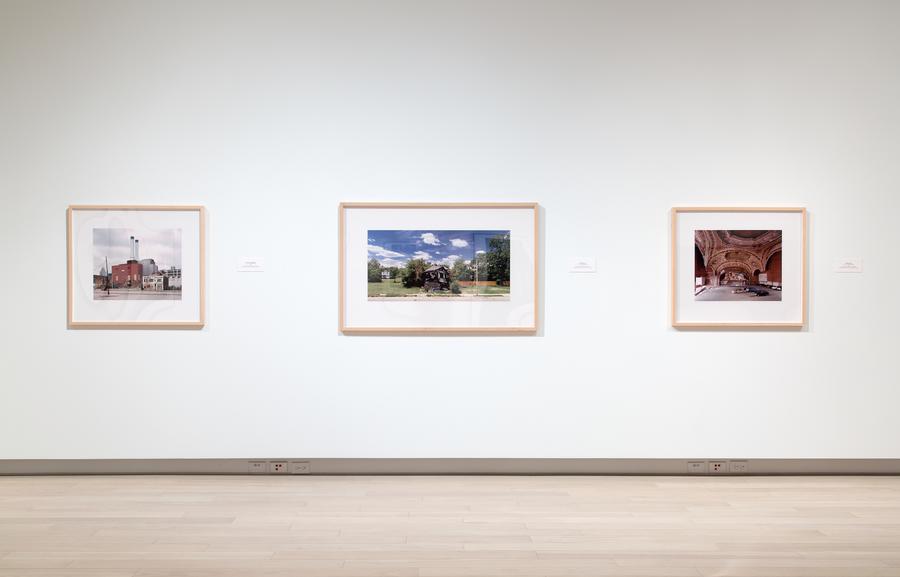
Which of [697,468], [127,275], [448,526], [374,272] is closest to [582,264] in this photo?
[374,272]

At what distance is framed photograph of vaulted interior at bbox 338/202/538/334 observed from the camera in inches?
236

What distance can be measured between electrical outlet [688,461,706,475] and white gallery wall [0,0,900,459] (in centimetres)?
21

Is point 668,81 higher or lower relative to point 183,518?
higher

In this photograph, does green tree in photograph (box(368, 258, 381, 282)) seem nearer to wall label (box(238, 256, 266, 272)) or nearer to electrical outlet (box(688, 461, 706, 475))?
wall label (box(238, 256, 266, 272))

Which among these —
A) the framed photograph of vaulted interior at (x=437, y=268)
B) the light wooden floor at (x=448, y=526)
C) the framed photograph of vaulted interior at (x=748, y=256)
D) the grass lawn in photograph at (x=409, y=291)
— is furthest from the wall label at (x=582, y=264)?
the light wooden floor at (x=448, y=526)

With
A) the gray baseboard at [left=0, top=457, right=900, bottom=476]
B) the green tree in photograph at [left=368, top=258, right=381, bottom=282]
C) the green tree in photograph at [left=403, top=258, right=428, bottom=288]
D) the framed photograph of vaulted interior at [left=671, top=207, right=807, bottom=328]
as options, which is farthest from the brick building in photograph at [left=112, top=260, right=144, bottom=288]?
the framed photograph of vaulted interior at [left=671, top=207, right=807, bottom=328]

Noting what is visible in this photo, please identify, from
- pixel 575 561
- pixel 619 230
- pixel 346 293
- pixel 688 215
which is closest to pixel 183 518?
pixel 346 293

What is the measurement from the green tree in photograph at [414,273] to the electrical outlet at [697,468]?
3.33m

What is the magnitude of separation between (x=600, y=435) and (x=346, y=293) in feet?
9.86

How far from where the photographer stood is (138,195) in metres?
5.94

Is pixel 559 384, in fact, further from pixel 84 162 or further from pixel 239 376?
pixel 84 162

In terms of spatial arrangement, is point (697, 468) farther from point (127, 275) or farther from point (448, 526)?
point (127, 275)

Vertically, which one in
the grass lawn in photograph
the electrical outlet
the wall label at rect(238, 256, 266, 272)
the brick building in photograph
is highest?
the wall label at rect(238, 256, 266, 272)

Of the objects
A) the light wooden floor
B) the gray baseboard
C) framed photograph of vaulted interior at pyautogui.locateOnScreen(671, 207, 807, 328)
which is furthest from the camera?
framed photograph of vaulted interior at pyautogui.locateOnScreen(671, 207, 807, 328)
